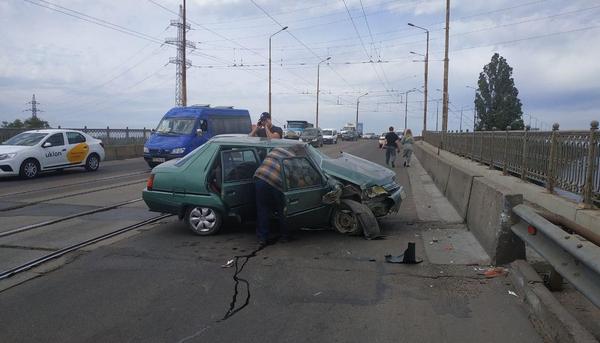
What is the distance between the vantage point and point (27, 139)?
1656 cm

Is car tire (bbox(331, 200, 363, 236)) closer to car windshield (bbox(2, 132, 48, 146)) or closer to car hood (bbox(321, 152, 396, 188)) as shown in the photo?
car hood (bbox(321, 152, 396, 188))

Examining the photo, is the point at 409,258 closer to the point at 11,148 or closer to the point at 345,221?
the point at 345,221

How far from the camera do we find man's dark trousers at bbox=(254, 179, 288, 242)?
710 cm

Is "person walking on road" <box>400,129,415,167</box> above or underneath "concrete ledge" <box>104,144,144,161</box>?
above

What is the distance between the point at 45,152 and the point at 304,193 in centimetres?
1227

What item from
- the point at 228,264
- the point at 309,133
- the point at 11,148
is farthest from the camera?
the point at 309,133

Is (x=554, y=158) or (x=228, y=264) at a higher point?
(x=554, y=158)

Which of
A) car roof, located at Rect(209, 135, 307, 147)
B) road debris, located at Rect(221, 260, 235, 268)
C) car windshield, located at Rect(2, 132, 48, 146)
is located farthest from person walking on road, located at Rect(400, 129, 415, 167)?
road debris, located at Rect(221, 260, 235, 268)

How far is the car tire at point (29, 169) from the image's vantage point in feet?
51.5

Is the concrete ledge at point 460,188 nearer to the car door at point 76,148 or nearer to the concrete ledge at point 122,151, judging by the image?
the car door at point 76,148

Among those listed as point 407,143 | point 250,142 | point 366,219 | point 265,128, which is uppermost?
point 265,128

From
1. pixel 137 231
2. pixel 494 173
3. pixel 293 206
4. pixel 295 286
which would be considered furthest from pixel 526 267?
pixel 494 173

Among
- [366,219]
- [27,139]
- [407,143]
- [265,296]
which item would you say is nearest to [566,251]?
[265,296]

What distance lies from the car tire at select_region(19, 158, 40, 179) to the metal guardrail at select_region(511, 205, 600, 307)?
48.6 feet
